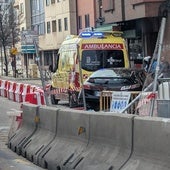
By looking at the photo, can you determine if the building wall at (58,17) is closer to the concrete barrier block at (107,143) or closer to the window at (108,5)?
the window at (108,5)

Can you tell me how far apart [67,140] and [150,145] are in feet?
8.88

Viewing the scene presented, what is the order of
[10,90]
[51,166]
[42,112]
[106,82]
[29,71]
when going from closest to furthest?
[51,166]
[42,112]
[106,82]
[10,90]
[29,71]

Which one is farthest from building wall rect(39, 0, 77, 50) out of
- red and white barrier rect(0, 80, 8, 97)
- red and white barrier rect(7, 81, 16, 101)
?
red and white barrier rect(7, 81, 16, 101)

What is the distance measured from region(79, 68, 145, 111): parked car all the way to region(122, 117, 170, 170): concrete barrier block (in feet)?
30.2

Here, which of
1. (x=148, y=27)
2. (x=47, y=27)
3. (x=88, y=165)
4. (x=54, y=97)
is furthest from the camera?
(x=47, y=27)

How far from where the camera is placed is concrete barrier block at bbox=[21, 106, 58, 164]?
954cm

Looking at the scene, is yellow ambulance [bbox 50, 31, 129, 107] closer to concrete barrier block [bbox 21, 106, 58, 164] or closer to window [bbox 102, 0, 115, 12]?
concrete barrier block [bbox 21, 106, 58, 164]

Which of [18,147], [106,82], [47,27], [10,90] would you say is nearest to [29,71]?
[47,27]

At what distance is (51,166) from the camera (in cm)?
861

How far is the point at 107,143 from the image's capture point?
766 cm

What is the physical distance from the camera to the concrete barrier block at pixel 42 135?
31.3 feet

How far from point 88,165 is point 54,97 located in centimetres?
1398

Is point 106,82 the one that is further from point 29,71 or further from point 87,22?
point 29,71

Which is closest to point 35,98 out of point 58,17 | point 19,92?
point 19,92
